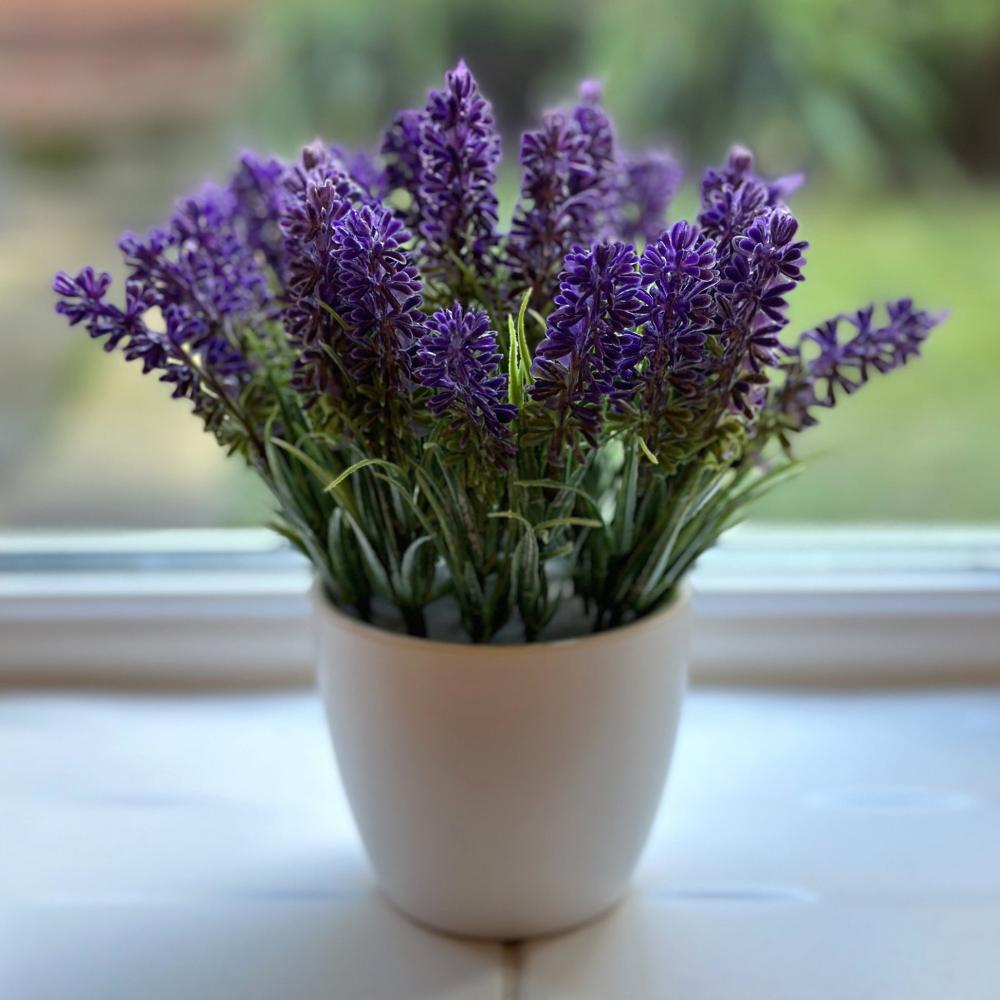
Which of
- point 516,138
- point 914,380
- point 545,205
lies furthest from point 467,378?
point 914,380

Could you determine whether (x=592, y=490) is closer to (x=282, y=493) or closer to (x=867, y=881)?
(x=282, y=493)

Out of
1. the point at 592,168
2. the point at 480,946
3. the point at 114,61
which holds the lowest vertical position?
the point at 480,946

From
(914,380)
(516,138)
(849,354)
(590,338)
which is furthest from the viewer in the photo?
(914,380)

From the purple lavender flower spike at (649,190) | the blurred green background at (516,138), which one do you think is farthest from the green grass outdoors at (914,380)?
the purple lavender flower spike at (649,190)

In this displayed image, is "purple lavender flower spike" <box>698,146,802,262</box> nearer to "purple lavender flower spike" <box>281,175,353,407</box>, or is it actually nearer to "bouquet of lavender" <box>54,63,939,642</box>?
"bouquet of lavender" <box>54,63,939,642</box>

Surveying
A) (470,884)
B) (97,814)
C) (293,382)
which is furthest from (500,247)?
(97,814)

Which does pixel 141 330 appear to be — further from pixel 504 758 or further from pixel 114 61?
pixel 114 61

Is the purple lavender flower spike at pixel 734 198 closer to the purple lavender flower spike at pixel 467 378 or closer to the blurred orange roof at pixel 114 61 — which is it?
the purple lavender flower spike at pixel 467 378
